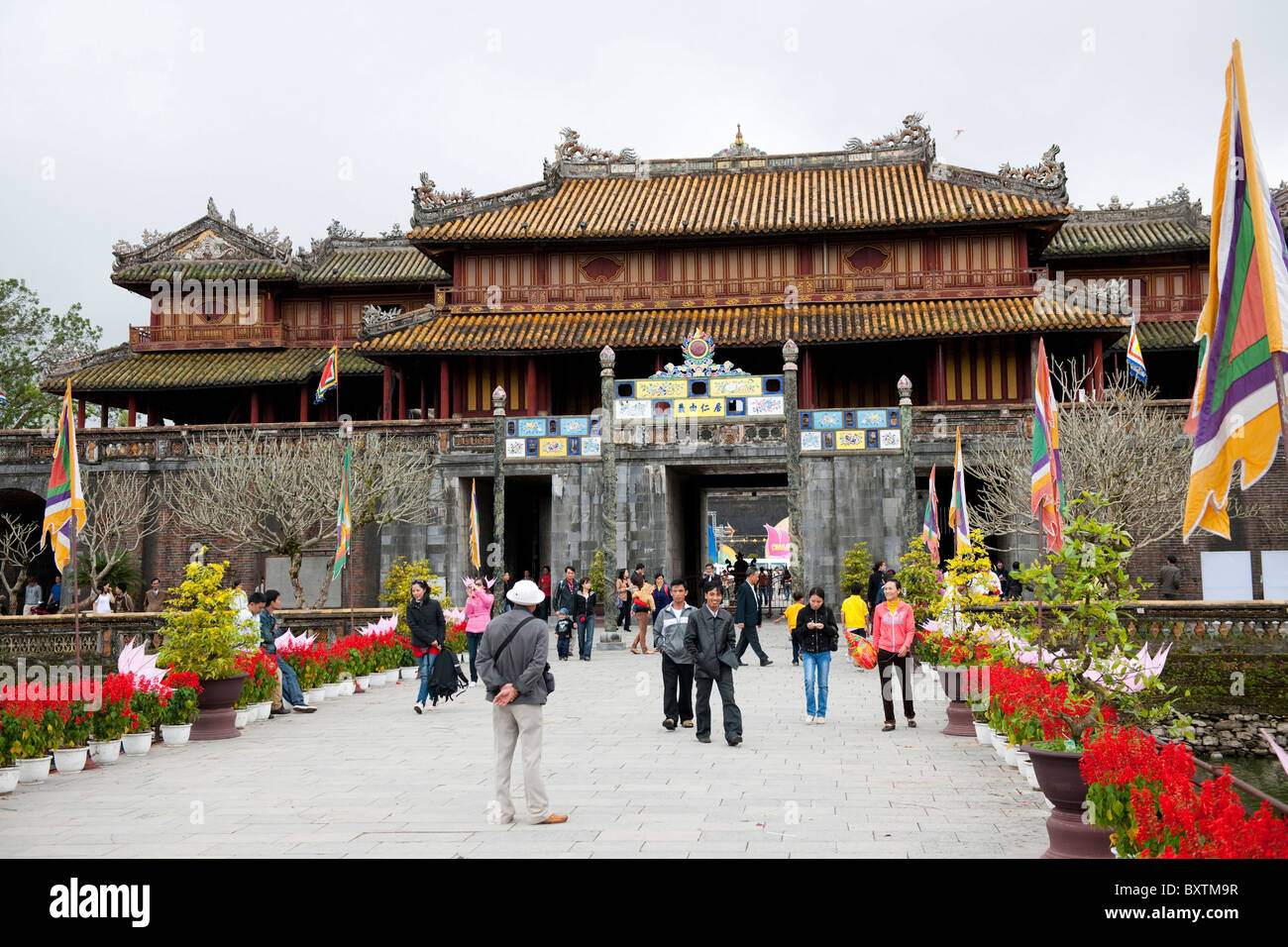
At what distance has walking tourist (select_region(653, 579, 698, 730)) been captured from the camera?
1227cm

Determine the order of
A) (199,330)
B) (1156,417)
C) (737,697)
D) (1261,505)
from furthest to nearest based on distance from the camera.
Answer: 1. (199,330)
2. (1261,505)
3. (1156,417)
4. (737,697)

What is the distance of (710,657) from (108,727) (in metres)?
5.99

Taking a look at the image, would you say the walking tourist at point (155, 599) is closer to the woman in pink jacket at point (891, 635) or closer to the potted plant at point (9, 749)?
the potted plant at point (9, 749)

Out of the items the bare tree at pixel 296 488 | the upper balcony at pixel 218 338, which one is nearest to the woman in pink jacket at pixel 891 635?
the bare tree at pixel 296 488

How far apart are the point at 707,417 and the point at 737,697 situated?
1299 cm

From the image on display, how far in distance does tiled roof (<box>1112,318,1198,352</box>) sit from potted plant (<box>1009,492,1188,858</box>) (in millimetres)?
27114

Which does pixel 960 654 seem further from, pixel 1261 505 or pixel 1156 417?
pixel 1261 505

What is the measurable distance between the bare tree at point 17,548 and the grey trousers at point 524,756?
2519 centimetres

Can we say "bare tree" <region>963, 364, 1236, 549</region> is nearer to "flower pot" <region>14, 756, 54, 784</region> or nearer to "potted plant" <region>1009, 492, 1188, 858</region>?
"potted plant" <region>1009, 492, 1188, 858</region>

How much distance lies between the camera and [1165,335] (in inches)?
1326

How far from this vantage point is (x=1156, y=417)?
1015 inches

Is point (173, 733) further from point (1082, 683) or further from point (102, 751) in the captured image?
point (1082, 683)

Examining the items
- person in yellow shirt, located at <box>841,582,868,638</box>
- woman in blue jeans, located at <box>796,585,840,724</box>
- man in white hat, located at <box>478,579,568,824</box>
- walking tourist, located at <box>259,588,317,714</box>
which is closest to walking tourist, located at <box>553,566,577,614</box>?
walking tourist, located at <box>259,588,317,714</box>
